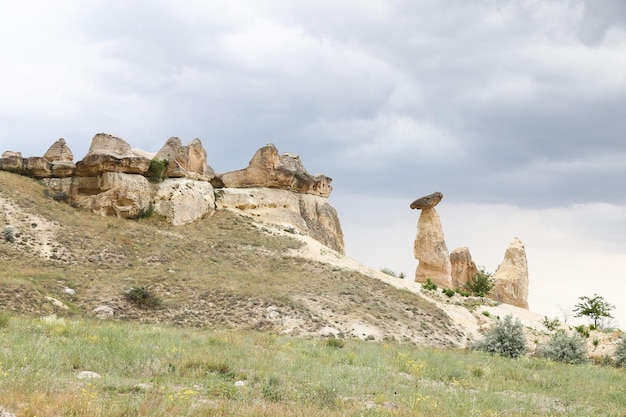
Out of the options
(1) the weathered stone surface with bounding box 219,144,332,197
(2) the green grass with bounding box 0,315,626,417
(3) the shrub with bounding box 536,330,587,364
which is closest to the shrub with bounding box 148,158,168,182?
(1) the weathered stone surface with bounding box 219,144,332,197

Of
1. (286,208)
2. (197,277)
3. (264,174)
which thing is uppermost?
(264,174)

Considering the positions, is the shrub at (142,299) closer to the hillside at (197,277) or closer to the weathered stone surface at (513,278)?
the hillside at (197,277)

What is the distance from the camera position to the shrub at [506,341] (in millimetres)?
22156

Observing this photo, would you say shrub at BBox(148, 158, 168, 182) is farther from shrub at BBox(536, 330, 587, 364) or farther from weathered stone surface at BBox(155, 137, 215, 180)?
shrub at BBox(536, 330, 587, 364)

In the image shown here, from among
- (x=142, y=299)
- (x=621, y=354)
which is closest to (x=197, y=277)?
(x=142, y=299)

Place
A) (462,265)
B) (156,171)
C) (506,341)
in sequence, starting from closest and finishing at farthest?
(506,341), (156,171), (462,265)

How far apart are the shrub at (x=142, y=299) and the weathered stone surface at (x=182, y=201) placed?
13.9m

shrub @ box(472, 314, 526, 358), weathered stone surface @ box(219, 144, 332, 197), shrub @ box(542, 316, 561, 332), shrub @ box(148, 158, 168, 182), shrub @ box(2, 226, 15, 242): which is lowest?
shrub @ box(542, 316, 561, 332)

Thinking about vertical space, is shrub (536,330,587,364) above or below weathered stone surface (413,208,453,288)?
below

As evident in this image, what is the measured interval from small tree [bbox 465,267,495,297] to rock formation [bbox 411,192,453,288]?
4.10m

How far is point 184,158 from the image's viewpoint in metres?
46.5

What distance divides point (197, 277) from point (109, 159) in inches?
566

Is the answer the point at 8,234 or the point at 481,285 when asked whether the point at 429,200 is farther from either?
the point at 8,234

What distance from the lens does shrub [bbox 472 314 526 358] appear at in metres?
22.2
